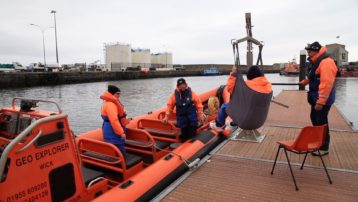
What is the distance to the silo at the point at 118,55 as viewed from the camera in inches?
2566

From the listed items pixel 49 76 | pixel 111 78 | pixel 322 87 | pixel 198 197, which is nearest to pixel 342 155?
pixel 322 87

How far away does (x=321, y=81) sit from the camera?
413 cm

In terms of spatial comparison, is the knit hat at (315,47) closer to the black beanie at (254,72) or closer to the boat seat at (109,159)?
the black beanie at (254,72)

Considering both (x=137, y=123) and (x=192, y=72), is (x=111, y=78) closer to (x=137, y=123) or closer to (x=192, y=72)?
(x=192, y=72)

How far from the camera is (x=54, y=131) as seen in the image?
2.93 meters

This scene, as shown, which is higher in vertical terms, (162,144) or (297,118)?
(297,118)

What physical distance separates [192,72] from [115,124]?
68.2 meters

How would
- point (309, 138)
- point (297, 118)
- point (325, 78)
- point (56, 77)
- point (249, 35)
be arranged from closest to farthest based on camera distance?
point (309, 138), point (325, 78), point (249, 35), point (297, 118), point (56, 77)

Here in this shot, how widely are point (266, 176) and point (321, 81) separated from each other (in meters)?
1.51

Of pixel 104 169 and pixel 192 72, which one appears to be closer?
pixel 104 169

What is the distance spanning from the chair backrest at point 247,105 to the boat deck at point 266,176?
49cm

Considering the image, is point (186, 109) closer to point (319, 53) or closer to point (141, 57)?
point (319, 53)

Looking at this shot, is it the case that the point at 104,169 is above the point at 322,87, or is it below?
below

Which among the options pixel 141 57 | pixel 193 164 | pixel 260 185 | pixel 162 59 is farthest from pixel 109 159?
pixel 162 59
